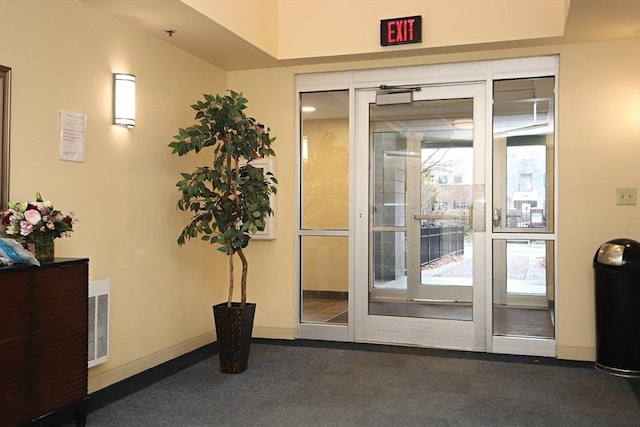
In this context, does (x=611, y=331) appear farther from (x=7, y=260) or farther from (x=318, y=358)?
(x=7, y=260)

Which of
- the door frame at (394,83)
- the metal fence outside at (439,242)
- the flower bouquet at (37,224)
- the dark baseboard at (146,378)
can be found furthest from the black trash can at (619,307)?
the flower bouquet at (37,224)

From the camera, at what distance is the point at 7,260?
284 cm

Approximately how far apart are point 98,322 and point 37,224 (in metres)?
1.00

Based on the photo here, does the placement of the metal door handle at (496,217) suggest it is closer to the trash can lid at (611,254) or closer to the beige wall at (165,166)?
the beige wall at (165,166)

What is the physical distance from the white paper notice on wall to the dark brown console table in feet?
2.60

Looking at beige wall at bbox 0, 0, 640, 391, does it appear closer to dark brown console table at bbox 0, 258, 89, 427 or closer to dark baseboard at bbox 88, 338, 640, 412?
dark baseboard at bbox 88, 338, 640, 412

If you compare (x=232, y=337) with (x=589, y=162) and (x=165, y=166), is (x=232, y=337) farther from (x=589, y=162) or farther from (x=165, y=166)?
(x=589, y=162)

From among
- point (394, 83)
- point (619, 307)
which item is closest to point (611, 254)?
point (619, 307)

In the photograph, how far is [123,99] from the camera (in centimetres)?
409

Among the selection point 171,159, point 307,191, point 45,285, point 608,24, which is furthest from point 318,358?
point 608,24

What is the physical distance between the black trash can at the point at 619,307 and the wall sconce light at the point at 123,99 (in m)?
3.54

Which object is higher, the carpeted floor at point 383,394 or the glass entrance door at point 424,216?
the glass entrance door at point 424,216

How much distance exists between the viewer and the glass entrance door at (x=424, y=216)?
204 inches

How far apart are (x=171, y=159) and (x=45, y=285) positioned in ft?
6.42
